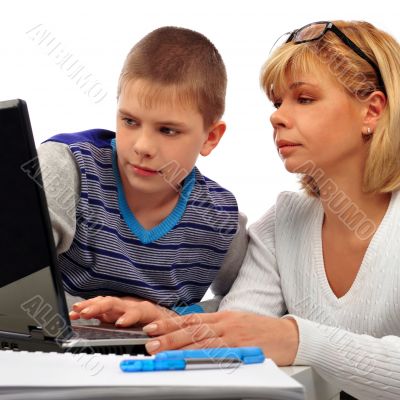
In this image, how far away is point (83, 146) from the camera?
4.69 ft

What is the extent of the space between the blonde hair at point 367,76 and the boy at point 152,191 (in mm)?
184

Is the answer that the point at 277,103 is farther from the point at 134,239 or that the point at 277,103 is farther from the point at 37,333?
the point at 37,333

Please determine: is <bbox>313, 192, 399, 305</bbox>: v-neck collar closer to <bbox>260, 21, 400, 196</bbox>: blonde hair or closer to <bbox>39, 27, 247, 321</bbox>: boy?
<bbox>260, 21, 400, 196</bbox>: blonde hair

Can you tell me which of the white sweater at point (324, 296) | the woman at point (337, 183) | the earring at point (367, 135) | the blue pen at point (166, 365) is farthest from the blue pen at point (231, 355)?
the earring at point (367, 135)

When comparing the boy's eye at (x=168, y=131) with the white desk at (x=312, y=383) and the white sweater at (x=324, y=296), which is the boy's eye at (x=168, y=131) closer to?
the white sweater at (x=324, y=296)

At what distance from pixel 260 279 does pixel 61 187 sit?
0.44 metres

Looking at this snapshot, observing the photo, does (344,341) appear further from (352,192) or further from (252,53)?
(252,53)

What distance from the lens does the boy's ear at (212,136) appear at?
60.7 inches

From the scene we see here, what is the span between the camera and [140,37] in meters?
2.23

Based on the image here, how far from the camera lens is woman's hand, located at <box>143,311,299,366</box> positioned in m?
0.97

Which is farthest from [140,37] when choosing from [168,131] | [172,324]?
[172,324]

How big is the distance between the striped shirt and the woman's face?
10.4 inches

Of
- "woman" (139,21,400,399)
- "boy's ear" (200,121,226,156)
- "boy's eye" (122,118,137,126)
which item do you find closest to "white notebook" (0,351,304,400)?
"woman" (139,21,400,399)

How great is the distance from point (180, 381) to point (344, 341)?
0.49 m
